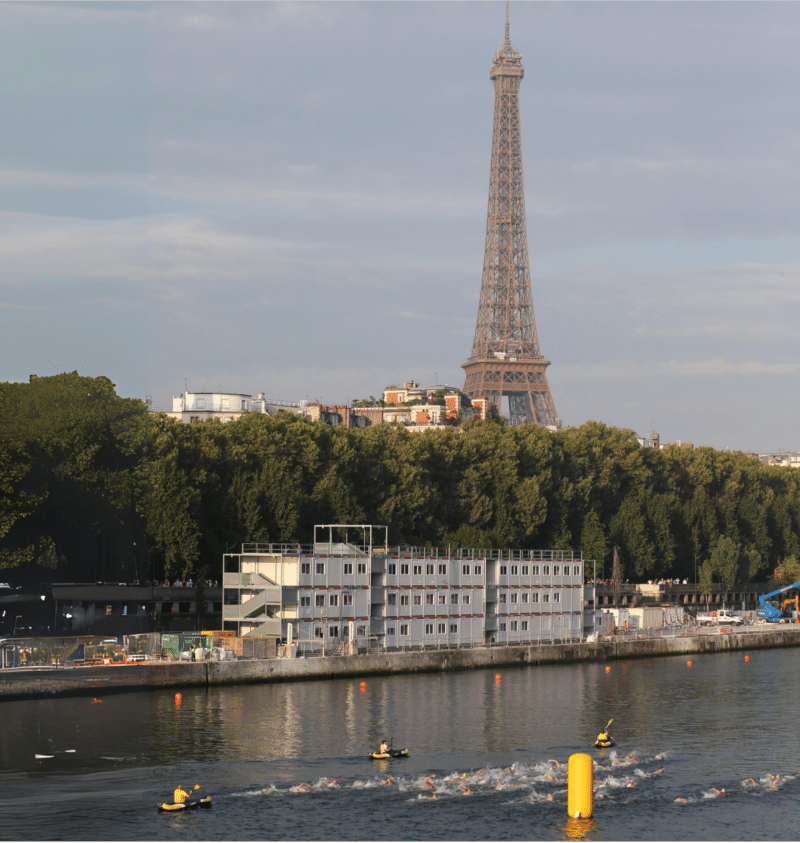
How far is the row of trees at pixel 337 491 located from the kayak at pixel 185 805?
4320 cm

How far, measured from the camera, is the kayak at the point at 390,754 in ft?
173

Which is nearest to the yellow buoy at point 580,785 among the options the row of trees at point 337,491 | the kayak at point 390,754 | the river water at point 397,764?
the river water at point 397,764

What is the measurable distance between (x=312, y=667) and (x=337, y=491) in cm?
3108

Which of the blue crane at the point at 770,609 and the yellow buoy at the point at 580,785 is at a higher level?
the yellow buoy at the point at 580,785

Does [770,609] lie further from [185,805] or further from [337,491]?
[185,805]

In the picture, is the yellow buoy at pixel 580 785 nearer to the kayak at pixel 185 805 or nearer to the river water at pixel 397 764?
the river water at pixel 397 764

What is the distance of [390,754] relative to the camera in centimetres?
5312

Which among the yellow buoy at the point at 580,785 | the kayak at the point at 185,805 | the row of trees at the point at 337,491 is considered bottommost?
the kayak at the point at 185,805

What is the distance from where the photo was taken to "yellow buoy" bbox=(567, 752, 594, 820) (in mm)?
39531

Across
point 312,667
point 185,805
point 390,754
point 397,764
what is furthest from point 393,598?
point 185,805

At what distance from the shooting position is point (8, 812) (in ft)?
143

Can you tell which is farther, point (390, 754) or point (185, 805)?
point (390, 754)

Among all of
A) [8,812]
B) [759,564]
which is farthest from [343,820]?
[759,564]

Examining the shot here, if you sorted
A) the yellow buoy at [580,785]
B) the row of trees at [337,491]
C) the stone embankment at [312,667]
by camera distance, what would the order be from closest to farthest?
the yellow buoy at [580,785]
the stone embankment at [312,667]
the row of trees at [337,491]
